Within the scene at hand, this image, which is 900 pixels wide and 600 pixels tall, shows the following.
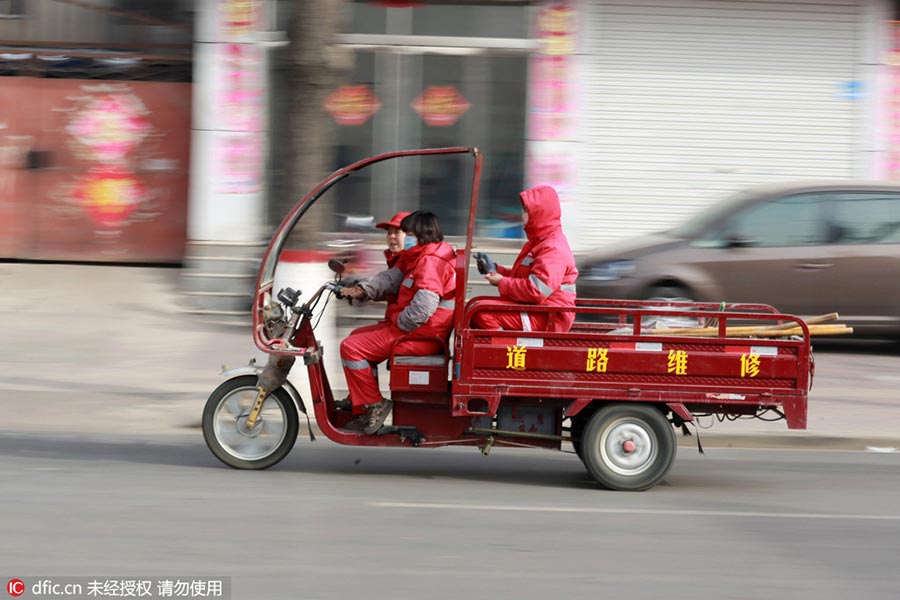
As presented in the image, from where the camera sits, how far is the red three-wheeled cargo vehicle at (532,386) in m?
6.78

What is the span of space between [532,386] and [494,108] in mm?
7893

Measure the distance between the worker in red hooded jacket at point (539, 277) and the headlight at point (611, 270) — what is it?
17.0ft

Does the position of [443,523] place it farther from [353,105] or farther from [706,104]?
[706,104]

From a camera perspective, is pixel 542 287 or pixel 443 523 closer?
pixel 443 523

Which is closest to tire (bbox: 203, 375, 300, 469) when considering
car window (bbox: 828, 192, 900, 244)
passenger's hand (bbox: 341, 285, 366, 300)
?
passenger's hand (bbox: 341, 285, 366, 300)

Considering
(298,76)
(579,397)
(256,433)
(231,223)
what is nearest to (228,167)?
(231,223)

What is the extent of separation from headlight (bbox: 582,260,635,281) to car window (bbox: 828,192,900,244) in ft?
6.78

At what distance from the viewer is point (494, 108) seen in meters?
14.2

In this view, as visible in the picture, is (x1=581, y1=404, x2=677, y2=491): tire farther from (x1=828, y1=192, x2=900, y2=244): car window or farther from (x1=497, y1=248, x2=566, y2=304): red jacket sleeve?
(x1=828, y1=192, x2=900, y2=244): car window

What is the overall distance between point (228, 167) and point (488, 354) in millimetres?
7657

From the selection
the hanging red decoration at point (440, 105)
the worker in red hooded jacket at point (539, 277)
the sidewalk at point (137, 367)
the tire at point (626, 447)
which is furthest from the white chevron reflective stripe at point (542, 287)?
the hanging red decoration at point (440, 105)

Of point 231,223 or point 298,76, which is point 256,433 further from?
point 231,223

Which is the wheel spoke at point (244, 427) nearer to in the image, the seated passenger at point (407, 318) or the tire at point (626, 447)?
the seated passenger at point (407, 318)

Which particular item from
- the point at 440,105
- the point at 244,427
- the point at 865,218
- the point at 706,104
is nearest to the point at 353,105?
the point at 440,105
